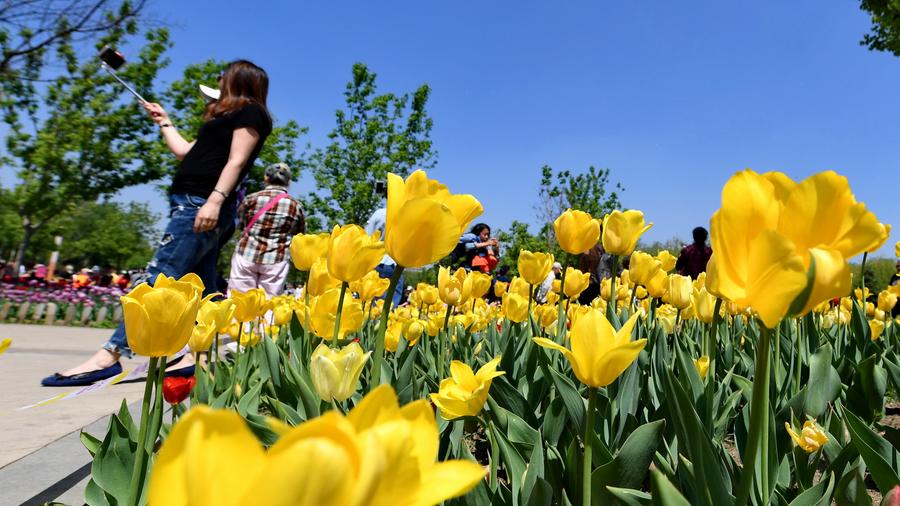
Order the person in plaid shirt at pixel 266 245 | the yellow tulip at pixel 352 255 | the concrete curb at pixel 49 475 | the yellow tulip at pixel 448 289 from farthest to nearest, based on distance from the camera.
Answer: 1. the person in plaid shirt at pixel 266 245
2. the yellow tulip at pixel 448 289
3. the concrete curb at pixel 49 475
4. the yellow tulip at pixel 352 255

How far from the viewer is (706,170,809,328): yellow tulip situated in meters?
0.55

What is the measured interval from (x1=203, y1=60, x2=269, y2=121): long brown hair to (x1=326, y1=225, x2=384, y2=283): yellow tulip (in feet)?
7.17

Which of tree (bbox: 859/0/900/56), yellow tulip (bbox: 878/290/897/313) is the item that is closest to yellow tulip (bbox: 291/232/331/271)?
yellow tulip (bbox: 878/290/897/313)

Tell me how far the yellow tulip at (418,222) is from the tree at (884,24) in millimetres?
13699

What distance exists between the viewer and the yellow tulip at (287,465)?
300 millimetres

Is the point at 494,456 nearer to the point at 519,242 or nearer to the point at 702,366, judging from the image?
the point at 702,366

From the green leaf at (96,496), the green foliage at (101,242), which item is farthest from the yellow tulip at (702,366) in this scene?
the green foliage at (101,242)

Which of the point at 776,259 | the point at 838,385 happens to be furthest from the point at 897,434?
the point at 776,259

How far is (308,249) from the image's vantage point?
202 cm

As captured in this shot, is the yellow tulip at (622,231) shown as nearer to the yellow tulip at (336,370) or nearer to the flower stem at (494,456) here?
the flower stem at (494,456)

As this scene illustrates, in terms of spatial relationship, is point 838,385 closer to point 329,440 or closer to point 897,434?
point 897,434

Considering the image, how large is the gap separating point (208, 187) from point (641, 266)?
2358mm

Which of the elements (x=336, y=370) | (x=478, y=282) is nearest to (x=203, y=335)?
(x=336, y=370)

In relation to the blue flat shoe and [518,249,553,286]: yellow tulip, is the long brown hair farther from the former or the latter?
[518,249,553,286]: yellow tulip
